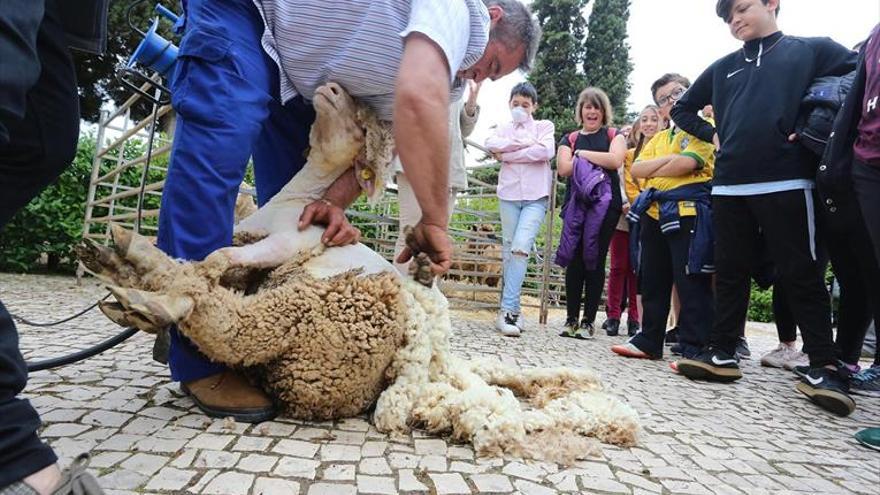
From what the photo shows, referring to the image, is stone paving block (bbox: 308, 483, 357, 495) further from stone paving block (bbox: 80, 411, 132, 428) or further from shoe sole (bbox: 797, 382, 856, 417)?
shoe sole (bbox: 797, 382, 856, 417)

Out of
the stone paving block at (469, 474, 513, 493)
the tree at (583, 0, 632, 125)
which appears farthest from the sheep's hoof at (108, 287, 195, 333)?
the tree at (583, 0, 632, 125)

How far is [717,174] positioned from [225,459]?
10.2 ft

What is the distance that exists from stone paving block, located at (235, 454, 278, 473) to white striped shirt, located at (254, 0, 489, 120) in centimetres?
128

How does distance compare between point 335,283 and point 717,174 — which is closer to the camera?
point 335,283

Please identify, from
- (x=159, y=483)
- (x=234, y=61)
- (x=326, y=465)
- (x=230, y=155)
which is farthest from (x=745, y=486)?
(x=234, y=61)

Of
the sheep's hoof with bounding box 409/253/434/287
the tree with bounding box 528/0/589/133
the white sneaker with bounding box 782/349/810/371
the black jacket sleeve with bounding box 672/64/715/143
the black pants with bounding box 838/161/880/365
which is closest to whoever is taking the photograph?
the sheep's hoof with bounding box 409/253/434/287

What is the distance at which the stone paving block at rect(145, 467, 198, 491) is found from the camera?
1.32 m

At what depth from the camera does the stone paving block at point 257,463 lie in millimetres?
1455

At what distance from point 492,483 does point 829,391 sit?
229cm

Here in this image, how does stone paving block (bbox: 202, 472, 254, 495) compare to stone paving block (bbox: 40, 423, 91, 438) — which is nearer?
stone paving block (bbox: 202, 472, 254, 495)

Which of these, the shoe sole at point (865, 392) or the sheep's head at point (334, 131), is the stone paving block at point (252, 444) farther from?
the shoe sole at point (865, 392)

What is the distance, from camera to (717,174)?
10.8 feet

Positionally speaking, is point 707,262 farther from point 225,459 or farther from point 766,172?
point 225,459

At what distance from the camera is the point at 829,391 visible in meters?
2.80
